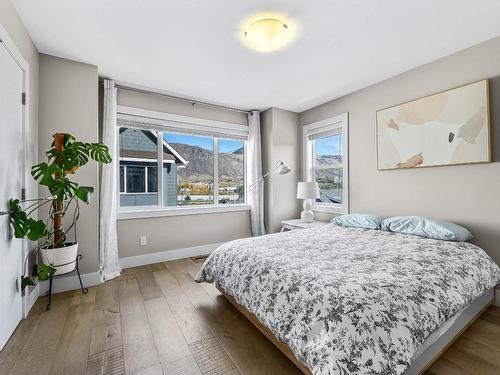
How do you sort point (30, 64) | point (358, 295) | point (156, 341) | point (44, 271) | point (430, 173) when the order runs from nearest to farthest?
point (358, 295) < point (156, 341) < point (44, 271) < point (30, 64) < point (430, 173)

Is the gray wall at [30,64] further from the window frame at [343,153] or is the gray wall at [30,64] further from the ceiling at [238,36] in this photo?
the window frame at [343,153]

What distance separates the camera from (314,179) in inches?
160

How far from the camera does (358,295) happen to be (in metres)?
1.21

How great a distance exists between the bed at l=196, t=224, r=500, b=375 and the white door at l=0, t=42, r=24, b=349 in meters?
1.47

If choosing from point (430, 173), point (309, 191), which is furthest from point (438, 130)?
point (309, 191)

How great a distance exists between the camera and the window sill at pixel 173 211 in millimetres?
3121

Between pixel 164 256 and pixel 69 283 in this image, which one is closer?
pixel 69 283

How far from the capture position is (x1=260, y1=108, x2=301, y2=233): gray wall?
3.96m

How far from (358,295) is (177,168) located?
10.1ft

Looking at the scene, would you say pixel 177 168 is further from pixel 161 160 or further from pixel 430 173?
pixel 430 173

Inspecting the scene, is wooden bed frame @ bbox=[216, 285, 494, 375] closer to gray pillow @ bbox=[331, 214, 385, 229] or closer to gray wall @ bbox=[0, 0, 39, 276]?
gray pillow @ bbox=[331, 214, 385, 229]

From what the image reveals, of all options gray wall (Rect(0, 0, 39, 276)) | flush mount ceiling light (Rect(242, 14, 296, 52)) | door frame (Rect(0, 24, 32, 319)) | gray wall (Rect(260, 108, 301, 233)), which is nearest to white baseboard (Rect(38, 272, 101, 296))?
door frame (Rect(0, 24, 32, 319))

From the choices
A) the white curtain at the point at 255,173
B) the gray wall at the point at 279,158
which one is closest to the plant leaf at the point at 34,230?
the white curtain at the point at 255,173

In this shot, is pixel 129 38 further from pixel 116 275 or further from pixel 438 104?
pixel 438 104
